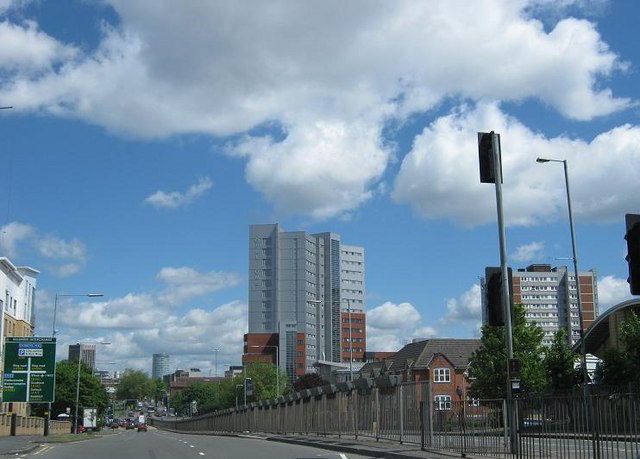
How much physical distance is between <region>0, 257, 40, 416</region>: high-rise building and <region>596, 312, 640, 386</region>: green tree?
50.4 m

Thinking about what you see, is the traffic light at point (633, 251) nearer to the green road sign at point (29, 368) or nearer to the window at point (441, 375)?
the green road sign at point (29, 368)

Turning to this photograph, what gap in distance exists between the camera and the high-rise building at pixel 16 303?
249ft

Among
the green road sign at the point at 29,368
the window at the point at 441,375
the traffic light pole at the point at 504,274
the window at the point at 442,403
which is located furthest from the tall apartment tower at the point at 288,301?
the traffic light pole at the point at 504,274

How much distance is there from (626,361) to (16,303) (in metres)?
64.4

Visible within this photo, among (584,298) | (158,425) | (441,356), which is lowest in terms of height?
(158,425)

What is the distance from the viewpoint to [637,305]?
63.5m

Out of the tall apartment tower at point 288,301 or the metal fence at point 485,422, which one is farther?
the tall apartment tower at point 288,301

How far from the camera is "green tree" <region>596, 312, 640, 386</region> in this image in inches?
1690

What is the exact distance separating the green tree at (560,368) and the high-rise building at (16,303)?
4652cm

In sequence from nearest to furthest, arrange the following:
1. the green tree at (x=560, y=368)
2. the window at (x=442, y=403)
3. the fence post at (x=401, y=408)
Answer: the window at (x=442, y=403) → the fence post at (x=401, y=408) → the green tree at (x=560, y=368)

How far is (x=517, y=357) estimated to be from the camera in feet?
158

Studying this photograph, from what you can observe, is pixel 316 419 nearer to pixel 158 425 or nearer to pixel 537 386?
pixel 537 386

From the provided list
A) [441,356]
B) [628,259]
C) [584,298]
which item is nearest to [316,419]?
[628,259]

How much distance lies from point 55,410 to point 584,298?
444ft
